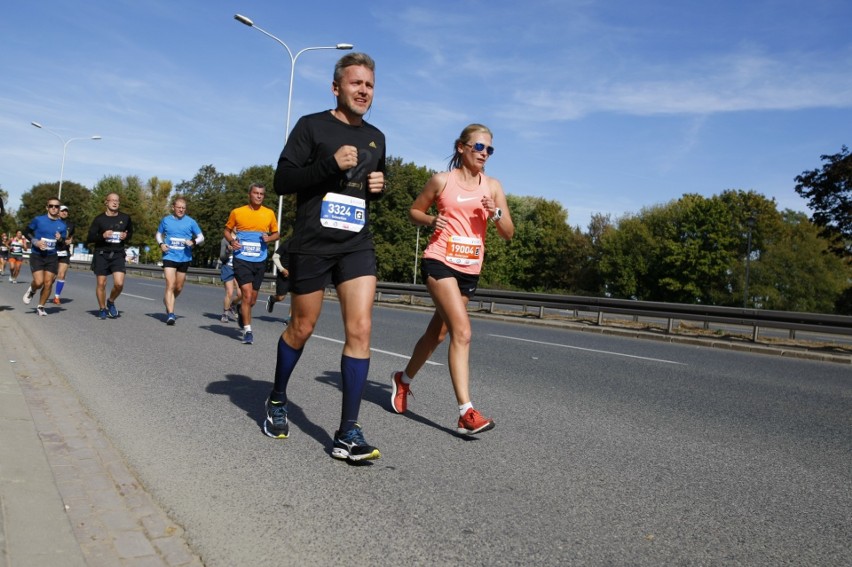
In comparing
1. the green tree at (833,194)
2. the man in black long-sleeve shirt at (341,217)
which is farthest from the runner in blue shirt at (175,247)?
the green tree at (833,194)

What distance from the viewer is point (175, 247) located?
11820mm

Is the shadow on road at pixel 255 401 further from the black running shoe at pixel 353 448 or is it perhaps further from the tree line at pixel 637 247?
the tree line at pixel 637 247

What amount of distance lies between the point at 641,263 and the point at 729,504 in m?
70.5

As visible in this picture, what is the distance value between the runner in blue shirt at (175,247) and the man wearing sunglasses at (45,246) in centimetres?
235

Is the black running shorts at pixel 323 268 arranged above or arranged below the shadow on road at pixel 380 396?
above

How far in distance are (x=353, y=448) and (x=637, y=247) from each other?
2814 inches

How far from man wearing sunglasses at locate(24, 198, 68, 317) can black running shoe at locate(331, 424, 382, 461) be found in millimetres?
10289

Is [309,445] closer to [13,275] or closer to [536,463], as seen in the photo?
[536,463]

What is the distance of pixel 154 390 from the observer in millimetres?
6004

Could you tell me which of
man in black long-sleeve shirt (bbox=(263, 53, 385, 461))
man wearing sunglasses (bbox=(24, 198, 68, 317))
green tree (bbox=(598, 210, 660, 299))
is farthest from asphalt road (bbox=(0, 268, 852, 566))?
green tree (bbox=(598, 210, 660, 299))

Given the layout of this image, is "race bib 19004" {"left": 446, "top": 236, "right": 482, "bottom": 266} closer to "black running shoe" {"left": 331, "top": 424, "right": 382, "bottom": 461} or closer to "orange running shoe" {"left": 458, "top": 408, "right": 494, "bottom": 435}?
"orange running shoe" {"left": 458, "top": 408, "right": 494, "bottom": 435}

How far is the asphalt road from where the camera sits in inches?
116

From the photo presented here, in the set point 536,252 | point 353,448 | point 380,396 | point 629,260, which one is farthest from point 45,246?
point 536,252

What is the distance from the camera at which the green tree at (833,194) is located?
1317 inches
